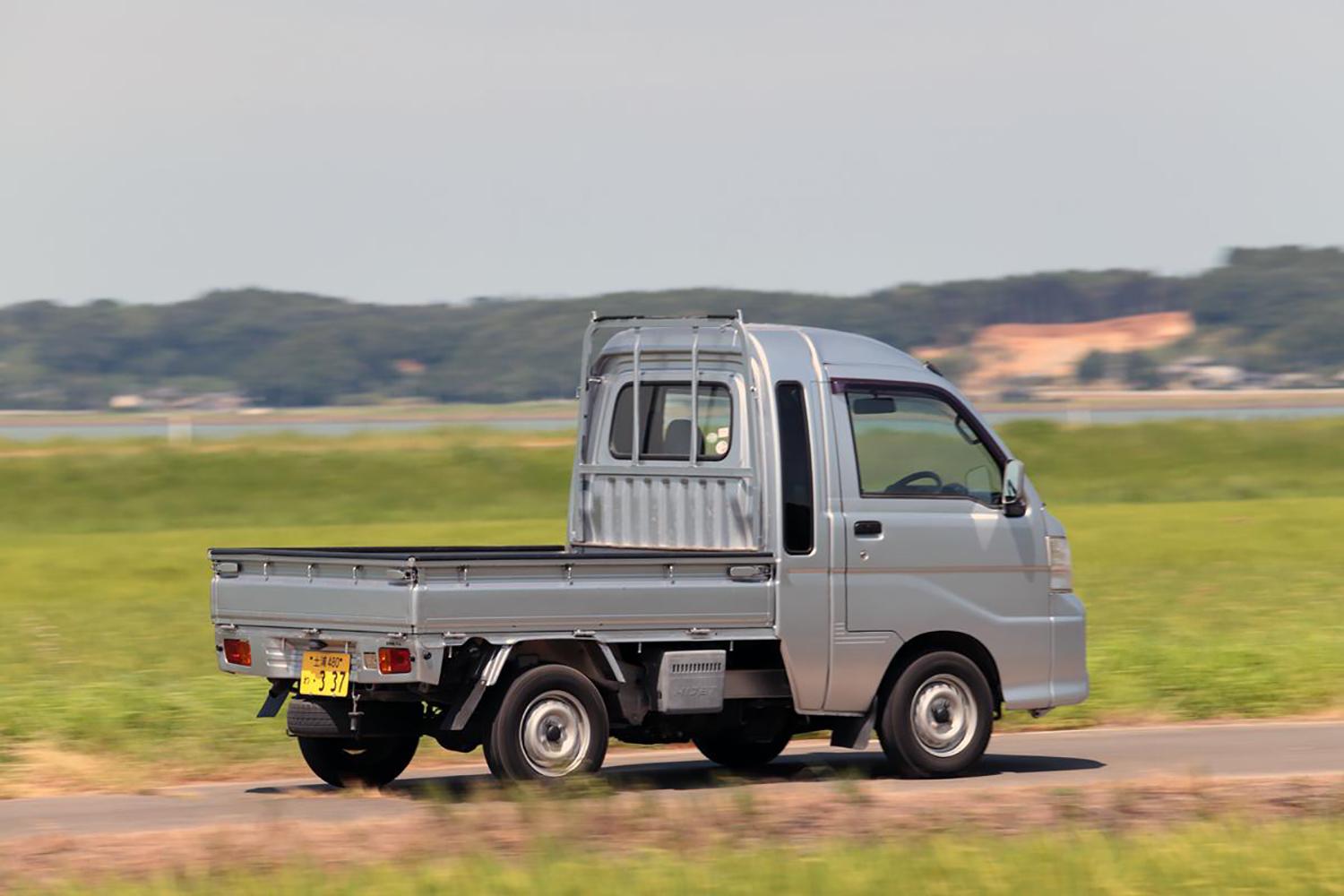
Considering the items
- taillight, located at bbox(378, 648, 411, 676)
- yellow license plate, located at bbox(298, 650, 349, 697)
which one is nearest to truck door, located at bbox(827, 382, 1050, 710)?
taillight, located at bbox(378, 648, 411, 676)

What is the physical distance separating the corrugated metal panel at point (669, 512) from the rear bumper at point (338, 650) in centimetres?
208

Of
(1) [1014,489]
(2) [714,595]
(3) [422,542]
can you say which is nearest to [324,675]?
(2) [714,595]

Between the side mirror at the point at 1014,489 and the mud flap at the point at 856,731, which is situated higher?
the side mirror at the point at 1014,489

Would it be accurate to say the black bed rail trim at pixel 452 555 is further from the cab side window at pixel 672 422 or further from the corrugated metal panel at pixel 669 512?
the cab side window at pixel 672 422

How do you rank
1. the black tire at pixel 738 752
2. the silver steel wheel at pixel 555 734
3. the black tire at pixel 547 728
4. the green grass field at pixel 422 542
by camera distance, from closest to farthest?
the black tire at pixel 547 728 < the silver steel wheel at pixel 555 734 < the black tire at pixel 738 752 < the green grass field at pixel 422 542

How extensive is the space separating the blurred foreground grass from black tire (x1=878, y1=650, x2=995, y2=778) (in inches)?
120

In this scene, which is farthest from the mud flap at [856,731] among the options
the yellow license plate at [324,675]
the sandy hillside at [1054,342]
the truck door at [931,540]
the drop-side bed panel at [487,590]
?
the sandy hillside at [1054,342]

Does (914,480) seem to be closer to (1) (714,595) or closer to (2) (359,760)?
(1) (714,595)

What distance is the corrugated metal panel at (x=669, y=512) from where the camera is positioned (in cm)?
1224

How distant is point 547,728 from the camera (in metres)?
11.2

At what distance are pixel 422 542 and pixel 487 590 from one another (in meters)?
26.1

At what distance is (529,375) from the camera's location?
154875 mm

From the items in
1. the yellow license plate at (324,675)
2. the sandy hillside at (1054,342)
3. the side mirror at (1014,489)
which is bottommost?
the yellow license plate at (324,675)

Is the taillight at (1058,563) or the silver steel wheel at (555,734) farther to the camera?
the taillight at (1058,563)
